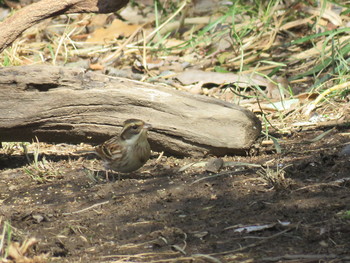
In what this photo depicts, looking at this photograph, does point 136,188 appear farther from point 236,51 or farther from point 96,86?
point 236,51

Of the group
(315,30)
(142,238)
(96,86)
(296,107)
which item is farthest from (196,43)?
(142,238)

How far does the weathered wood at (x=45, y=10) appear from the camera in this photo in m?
6.33

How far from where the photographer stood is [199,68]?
9594mm

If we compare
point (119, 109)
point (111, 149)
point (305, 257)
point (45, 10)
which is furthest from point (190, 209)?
point (45, 10)

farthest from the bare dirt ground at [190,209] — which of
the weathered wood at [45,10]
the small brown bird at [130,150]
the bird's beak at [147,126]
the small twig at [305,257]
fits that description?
the weathered wood at [45,10]

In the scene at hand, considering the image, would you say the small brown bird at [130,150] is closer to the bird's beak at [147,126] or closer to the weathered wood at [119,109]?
the bird's beak at [147,126]

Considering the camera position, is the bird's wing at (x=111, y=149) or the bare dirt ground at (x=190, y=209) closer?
the bare dirt ground at (x=190, y=209)

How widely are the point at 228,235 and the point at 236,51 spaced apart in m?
5.74

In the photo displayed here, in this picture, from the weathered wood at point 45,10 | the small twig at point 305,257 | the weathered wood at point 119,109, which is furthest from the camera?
the weathered wood at point 45,10

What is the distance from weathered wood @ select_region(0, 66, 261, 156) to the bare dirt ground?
0.21 metres

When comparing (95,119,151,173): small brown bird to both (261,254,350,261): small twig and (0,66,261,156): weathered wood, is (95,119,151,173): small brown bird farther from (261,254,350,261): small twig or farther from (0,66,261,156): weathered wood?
(261,254,350,261): small twig

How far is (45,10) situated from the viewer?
250 inches

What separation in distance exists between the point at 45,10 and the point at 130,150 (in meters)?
1.47

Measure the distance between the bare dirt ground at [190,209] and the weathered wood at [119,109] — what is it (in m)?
0.21
